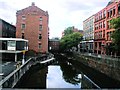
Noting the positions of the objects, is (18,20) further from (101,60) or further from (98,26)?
(101,60)

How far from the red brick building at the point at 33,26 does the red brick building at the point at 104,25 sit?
1099cm

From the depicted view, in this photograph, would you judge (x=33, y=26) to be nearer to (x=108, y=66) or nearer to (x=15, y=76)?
(x=108, y=66)

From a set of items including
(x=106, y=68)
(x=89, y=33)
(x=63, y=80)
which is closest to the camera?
(x=63, y=80)

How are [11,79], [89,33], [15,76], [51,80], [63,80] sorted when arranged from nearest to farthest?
1. [11,79]
2. [15,76]
3. [51,80]
4. [63,80]
5. [89,33]

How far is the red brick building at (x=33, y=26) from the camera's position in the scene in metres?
40.3

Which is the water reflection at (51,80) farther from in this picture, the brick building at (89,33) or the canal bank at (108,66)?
the brick building at (89,33)

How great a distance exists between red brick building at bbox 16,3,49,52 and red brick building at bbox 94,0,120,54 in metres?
11.0

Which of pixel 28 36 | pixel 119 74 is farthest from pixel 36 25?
pixel 119 74

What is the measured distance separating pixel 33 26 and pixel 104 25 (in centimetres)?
1395

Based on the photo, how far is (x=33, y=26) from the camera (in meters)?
40.6

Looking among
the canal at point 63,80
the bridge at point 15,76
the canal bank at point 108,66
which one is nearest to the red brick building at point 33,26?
the bridge at point 15,76

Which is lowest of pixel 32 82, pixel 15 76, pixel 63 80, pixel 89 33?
pixel 63 80

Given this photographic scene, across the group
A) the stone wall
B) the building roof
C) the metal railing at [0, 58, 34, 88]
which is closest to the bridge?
the metal railing at [0, 58, 34, 88]

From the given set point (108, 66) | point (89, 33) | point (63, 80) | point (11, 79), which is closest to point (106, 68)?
point (108, 66)
